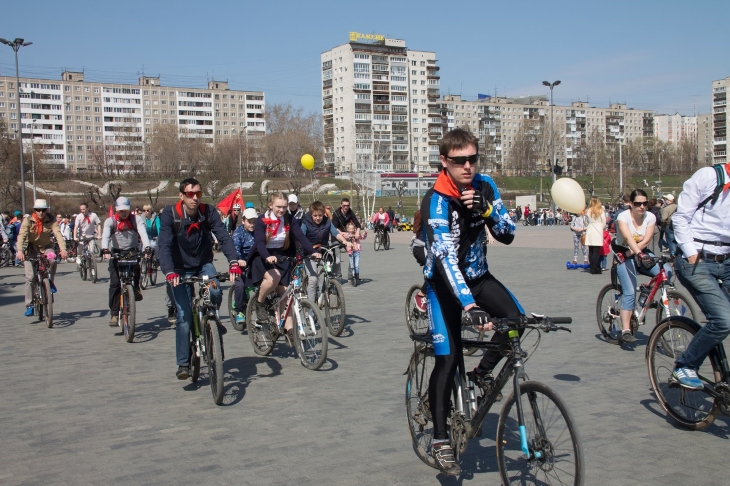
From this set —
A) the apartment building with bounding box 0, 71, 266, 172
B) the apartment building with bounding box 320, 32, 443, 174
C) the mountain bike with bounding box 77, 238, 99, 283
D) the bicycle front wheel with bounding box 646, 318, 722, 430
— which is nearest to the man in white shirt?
the mountain bike with bounding box 77, 238, 99, 283

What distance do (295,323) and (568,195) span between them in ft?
13.6

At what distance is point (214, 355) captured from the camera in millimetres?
6535

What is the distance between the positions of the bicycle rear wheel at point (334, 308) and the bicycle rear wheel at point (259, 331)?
4.53 ft

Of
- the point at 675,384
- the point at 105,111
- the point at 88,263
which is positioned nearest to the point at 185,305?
the point at 675,384

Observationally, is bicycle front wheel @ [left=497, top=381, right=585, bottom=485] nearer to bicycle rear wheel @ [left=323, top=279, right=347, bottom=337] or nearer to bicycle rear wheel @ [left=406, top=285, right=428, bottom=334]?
bicycle rear wheel @ [left=406, top=285, right=428, bottom=334]

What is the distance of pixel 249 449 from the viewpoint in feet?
17.0

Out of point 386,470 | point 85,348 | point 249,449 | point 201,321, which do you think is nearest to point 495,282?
point 386,470

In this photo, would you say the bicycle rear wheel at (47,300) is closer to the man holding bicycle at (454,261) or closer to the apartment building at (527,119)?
the man holding bicycle at (454,261)

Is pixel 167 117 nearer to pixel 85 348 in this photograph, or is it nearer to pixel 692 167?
pixel 692 167

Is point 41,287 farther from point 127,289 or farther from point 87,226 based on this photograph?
point 87,226

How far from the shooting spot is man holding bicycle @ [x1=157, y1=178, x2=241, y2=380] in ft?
23.3

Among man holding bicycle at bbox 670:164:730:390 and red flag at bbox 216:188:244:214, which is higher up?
red flag at bbox 216:188:244:214

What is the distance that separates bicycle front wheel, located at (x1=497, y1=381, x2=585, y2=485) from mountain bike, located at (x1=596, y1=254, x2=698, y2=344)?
146 inches

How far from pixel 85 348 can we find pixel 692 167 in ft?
550
